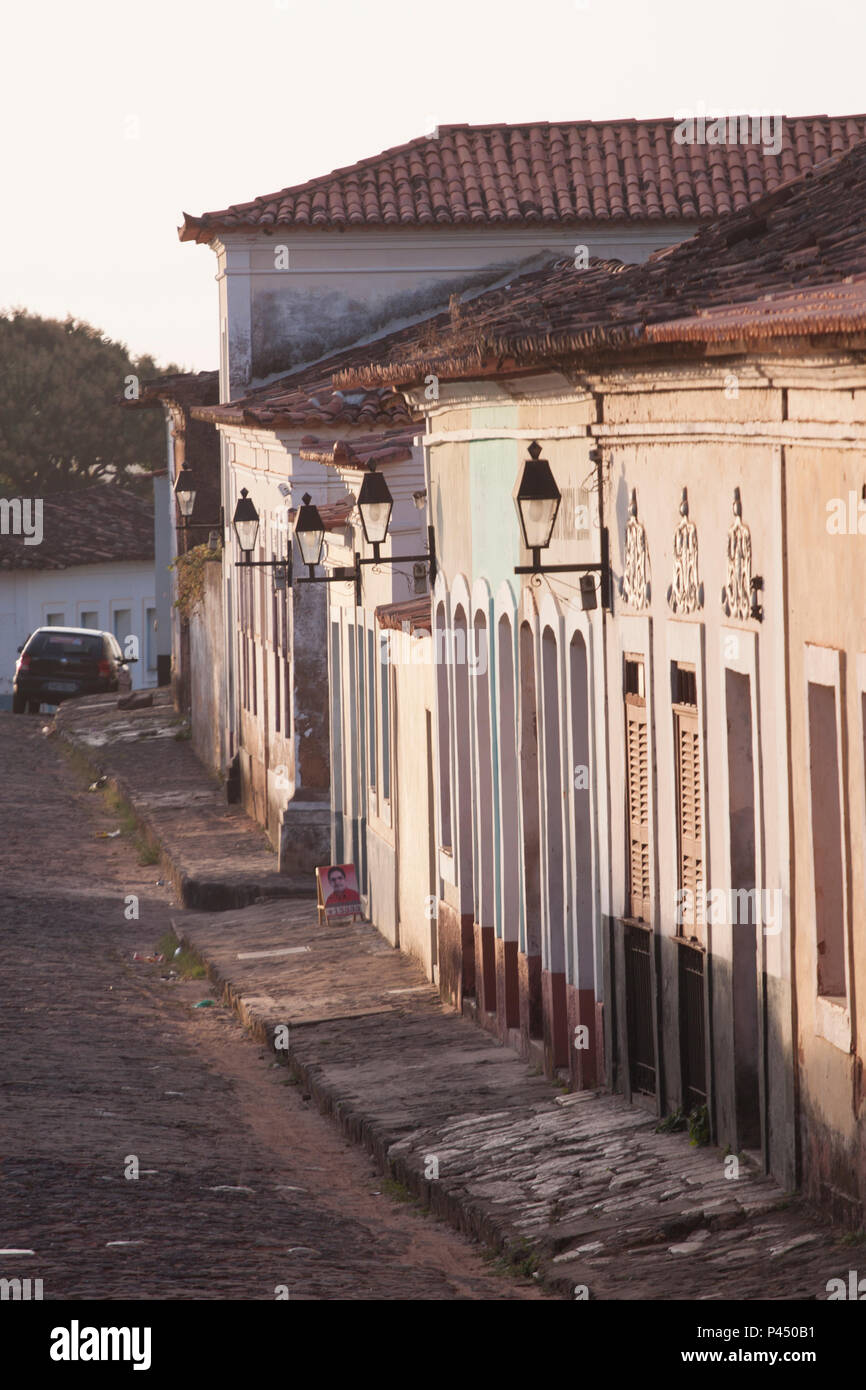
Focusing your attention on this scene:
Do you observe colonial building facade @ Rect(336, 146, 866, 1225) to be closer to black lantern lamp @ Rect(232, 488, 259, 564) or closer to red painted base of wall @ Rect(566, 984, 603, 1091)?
red painted base of wall @ Rect(566, 984, 603, 1091)

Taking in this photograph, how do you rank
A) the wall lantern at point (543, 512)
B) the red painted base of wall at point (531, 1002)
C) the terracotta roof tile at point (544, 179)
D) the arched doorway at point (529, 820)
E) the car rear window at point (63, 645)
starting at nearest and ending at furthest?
the wall lantern at point (543, 512)
the red painted base of wall at point (531, 1002)
the arched doorway at point (529, 820)
the terracotta roof tile at point (544, 179)
the car rear window at point (63, 645)

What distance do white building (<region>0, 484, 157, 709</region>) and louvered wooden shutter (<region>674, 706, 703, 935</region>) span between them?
4301cm

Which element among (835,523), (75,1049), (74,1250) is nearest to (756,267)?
(835,523)

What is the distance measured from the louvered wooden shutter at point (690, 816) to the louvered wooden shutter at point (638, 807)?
478mm

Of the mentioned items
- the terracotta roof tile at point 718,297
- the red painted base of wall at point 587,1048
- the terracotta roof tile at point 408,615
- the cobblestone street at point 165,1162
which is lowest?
the cobblestone street at point 165,1162

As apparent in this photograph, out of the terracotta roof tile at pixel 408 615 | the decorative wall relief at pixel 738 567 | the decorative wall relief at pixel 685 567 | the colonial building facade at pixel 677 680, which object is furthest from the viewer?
the terracotta roof tile at pixel 408 615

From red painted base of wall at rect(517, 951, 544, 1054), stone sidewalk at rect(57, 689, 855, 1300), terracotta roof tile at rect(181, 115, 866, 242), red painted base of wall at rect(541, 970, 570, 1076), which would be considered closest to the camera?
stone sidewalk at rect(57, 689, 855, 1300)

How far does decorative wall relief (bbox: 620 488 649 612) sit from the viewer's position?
10.2 metres

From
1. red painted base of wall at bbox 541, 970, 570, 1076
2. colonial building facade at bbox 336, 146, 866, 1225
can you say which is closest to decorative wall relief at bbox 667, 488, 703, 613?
colonial building facade at bbox 336, 146, 866, 1225

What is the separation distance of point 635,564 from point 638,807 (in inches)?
46.6

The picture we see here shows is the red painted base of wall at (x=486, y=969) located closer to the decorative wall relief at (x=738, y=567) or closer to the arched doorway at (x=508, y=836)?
the arched doorway at (x=508, y=836)

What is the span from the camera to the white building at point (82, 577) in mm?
→ 54125

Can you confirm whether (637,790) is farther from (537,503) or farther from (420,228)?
(420,228)

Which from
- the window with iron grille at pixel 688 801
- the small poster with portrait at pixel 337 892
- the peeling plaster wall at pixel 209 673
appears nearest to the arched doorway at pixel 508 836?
the window with iron grille at pixel 688 801
